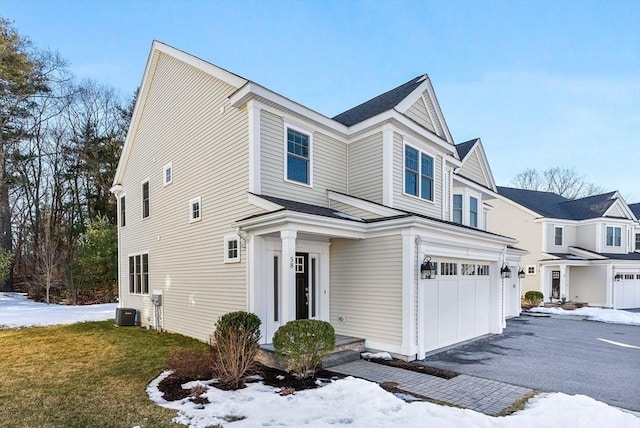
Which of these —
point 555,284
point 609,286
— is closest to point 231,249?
point 555,284

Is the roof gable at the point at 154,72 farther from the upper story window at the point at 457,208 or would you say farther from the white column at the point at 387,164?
the upper story window at the point at 457,208

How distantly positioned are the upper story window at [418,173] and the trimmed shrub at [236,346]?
17.8 ft

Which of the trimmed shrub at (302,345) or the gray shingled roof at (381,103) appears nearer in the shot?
the trimmed shrub at (302,345)

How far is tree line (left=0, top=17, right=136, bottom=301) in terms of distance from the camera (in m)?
19.2

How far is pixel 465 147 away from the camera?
48.0ft

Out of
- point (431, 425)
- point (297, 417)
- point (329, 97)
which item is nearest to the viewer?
point (431, 425)

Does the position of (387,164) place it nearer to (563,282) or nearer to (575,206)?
(563,282)

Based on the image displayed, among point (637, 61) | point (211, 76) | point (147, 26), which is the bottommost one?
point (211, 76)

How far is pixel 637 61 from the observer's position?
434 inches

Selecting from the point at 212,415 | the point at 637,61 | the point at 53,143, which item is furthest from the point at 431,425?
the point at 53,143

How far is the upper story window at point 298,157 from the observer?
8.81m


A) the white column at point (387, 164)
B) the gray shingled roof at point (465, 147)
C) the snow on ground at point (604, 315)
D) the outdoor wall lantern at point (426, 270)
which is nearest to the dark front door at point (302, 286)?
the white column at point (387, 164)

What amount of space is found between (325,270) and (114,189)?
35.4 feet

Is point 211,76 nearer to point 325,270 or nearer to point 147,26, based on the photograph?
point 325,270
